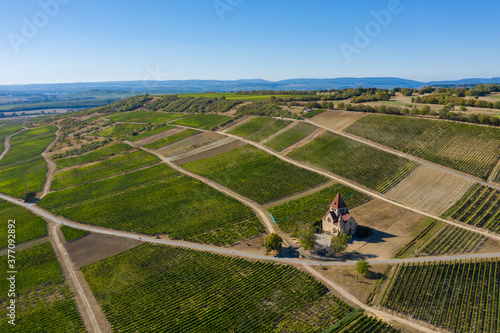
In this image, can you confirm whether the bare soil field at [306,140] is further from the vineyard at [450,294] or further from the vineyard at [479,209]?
the vineyard at [450,294]

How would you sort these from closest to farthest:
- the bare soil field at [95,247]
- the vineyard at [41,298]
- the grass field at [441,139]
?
A: 1. the vineyard at [41,298]
2. the bare soil field at [95,247]
3. the grass field at [441,139]

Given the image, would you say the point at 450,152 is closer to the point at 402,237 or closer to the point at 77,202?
the point at 402,237

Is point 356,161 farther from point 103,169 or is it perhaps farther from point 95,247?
point 103,169

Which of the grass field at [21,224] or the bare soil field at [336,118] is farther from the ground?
the bare soil field at [336,118]

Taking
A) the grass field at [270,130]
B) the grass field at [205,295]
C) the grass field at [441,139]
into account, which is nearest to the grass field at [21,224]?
the grass field at [205,295]

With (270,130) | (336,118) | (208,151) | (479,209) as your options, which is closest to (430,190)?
(479,209)
